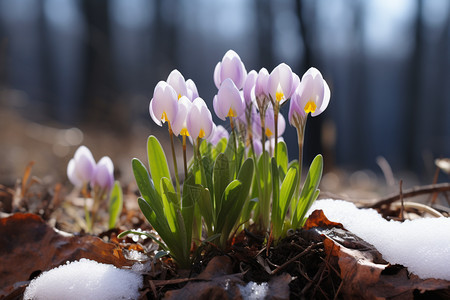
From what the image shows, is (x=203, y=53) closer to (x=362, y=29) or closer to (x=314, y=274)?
(x=362, y=29)

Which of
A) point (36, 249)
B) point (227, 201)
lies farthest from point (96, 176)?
point (227, 201)

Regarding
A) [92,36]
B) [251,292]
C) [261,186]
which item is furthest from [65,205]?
[92,36]

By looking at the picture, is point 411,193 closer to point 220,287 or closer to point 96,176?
point 220,287

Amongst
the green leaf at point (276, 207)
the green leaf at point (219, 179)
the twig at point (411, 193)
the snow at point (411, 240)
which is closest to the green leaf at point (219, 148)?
the green leaf at point (219, 179)


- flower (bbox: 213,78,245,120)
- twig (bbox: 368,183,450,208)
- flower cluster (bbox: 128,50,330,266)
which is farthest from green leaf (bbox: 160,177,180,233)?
twig (bbox: 368,183,450,208)

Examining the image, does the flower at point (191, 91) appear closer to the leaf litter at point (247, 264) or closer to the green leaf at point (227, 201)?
the green leaf at point (227, 201)

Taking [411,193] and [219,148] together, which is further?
[411,193]
